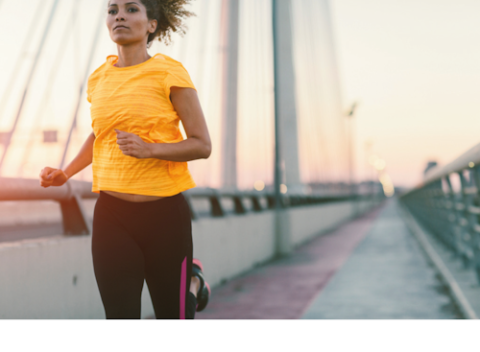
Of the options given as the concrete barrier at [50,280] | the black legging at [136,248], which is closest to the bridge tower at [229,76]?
the concrete barrier at [50,280]

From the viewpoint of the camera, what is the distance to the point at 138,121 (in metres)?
2.09

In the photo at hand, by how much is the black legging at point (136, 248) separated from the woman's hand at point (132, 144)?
23 cm

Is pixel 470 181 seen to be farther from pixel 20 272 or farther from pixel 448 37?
pixel 20 272

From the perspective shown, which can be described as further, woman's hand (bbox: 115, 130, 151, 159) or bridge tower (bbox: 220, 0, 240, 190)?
bridge tower (bbox: 220, 0, 240, 190)

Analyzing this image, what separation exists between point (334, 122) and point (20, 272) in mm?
28099

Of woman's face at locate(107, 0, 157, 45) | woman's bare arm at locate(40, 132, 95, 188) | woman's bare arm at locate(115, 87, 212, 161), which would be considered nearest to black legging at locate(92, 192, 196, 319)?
woman's bare arm at locate(115, 87, 212, 161)

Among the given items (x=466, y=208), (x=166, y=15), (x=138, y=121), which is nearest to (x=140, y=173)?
(x=138, y=121)

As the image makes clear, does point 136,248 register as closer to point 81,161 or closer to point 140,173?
point 140,173

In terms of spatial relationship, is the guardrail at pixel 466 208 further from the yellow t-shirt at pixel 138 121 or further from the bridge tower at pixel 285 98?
the bridge tower at pixel 285 98

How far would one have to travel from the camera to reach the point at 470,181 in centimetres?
503

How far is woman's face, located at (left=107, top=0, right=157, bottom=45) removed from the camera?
2.19 m

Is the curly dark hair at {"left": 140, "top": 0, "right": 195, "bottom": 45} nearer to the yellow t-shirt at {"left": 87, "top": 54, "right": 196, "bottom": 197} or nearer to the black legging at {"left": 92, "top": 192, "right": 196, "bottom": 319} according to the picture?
the yellow t-shirt at {"left": 87, "top": 54, "right": 196, "bottom": 197}

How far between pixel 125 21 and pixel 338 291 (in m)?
4.55

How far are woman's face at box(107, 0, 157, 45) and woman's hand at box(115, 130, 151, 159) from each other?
49 cm
